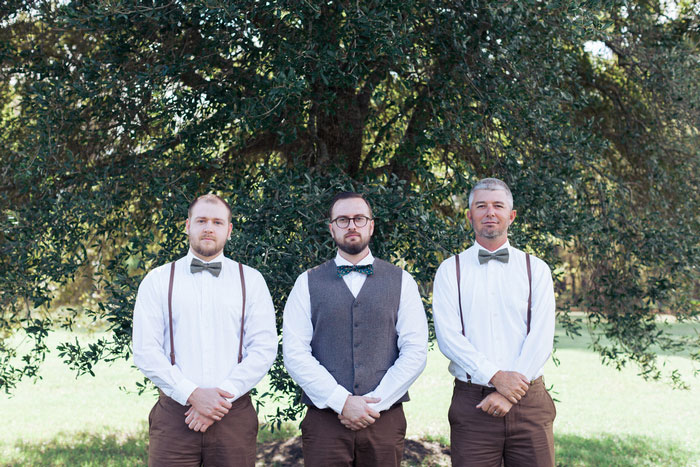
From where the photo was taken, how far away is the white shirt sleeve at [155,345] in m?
3.66

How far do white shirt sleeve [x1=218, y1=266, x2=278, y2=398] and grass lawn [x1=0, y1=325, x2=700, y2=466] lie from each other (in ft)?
13.9

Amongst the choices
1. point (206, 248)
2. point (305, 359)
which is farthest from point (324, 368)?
point (206, 248)

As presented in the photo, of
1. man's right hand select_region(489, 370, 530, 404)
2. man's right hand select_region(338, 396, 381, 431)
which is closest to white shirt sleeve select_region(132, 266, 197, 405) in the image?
man's right hand select_region(338, 396, 381, 431)

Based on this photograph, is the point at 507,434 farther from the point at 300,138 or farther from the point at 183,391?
the point at 300,138

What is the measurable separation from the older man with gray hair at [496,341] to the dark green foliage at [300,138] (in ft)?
4.69

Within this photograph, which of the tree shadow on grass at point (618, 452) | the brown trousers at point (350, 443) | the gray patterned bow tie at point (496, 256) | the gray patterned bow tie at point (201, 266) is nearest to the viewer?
the brown trousers at point (350, 443)

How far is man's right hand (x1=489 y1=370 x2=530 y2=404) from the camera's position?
3.71 metres

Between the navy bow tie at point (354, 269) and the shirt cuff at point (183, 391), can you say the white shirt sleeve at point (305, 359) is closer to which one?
the navy bow tie at point (354, 269)

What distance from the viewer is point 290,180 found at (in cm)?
562

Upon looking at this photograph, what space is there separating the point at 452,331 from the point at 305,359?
0.96 m

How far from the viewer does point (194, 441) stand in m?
3.67

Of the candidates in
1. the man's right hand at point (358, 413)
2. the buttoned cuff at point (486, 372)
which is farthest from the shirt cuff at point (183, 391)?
the buttoned cuff at point (486, 372)

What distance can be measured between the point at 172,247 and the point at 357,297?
8.57 ft

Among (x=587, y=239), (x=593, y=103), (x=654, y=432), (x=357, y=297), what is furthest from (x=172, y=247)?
(x=654, y=432)
